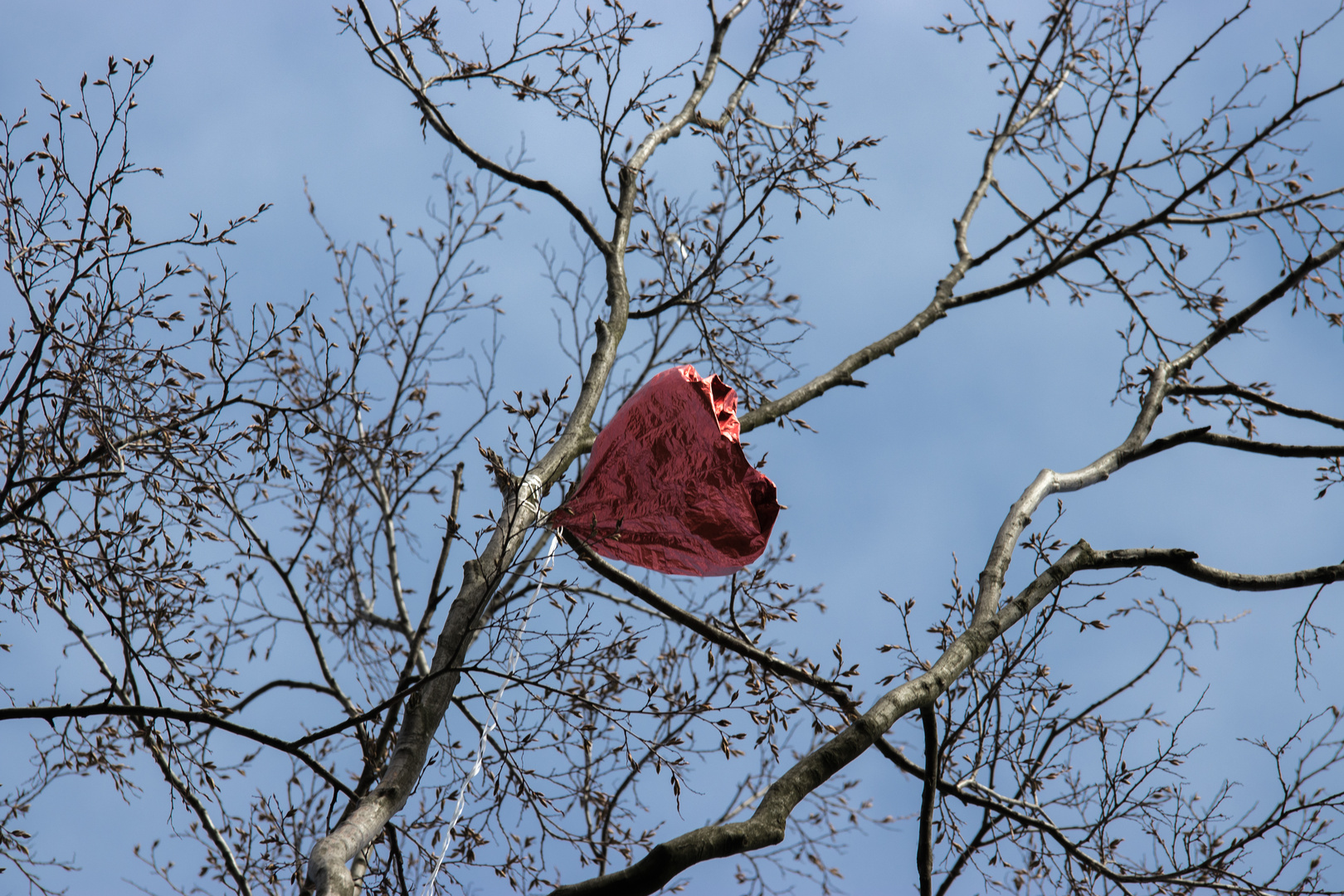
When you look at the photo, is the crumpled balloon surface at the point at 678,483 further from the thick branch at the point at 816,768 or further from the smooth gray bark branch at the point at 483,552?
the thick branch at the point at 816,768

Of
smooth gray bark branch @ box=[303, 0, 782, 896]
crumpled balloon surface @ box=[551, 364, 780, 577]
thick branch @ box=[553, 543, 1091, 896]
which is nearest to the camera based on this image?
thick branch @ box=[553, 543, 1091, 896]

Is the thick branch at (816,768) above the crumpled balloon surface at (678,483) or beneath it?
beneath

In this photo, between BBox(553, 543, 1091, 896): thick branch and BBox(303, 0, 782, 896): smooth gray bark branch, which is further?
BBox(303, 0, 782, 896): smooth gray bark branch

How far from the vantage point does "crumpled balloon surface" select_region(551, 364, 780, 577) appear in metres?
3.27

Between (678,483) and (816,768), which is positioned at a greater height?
(678,483)

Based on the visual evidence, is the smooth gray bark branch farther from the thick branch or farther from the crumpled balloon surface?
the thick branch

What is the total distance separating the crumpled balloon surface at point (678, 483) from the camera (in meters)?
3.27

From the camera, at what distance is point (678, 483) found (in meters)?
3.33

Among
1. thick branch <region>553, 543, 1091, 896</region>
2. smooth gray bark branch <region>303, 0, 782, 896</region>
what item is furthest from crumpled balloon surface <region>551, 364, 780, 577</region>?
thick branch <region>553, 543, 1091, 896</region>

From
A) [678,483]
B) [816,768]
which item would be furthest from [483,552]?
[816,768]

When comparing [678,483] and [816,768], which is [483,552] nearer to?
[678,483]

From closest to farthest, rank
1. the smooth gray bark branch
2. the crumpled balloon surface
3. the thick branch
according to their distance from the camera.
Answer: the thick branch
the smooth gray bark branch
the crumpled balloon surface

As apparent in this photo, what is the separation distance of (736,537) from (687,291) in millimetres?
2201

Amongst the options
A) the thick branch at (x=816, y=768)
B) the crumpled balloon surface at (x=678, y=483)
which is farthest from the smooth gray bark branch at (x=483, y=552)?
the thick branch at (x=816, y=768)
